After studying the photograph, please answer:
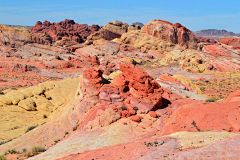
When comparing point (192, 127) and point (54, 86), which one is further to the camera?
point (54, 86)

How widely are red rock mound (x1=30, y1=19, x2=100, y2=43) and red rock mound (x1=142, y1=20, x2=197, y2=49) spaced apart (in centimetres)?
5520

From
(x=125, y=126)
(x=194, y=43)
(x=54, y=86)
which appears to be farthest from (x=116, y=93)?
(x=194, y=43)

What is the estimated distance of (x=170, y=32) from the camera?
8088cm

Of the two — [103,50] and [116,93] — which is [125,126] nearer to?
[116,93]

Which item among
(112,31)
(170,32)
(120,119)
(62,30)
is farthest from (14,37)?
(62,30)

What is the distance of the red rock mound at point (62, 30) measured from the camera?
120 meters

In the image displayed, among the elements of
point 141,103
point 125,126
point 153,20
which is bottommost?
point 125,126

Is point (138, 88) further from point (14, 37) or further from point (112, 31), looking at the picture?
point (112, 31)

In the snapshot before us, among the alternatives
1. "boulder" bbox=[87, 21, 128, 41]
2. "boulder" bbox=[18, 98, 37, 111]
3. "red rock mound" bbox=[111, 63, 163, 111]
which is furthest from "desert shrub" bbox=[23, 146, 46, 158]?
"boulder" bbox=[87, 21, 128, 41]

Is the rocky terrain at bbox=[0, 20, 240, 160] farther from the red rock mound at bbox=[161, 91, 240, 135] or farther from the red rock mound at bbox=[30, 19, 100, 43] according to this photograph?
the red rock mound at bbox=[30, 19, 100, 43]

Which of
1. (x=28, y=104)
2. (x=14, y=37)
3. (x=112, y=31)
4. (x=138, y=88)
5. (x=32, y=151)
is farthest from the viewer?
(x=112, y=31)

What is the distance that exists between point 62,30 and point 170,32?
3007 inches

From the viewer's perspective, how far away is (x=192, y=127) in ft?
39.6

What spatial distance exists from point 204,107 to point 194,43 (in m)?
81.2
